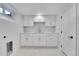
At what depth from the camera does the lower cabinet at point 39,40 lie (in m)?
4.80

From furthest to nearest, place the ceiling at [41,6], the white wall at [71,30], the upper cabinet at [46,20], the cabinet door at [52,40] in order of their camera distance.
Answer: the upper cabinet at [46,20] < the cabinet door at [52,40] < the ceiling at [41,6] < the white wall at [71,30]

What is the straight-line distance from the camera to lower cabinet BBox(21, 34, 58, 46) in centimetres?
480

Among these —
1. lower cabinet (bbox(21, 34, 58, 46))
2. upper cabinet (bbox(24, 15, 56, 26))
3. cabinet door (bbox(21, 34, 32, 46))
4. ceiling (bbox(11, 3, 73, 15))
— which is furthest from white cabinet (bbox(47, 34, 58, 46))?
ceiling (bbox(11, 3, 73, 15))

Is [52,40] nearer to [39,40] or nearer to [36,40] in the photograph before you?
[39,40]

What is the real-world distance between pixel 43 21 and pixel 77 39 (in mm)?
3349

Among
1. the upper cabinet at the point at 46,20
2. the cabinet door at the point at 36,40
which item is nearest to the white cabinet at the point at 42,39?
the cabinet door at the point at 36,40

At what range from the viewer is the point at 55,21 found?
17.5 feet

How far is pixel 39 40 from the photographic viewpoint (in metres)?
4.83

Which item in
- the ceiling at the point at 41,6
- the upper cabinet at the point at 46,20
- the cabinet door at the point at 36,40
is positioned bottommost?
the cabinet door at the point at 36,40

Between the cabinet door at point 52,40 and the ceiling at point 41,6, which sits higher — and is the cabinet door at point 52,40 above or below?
below

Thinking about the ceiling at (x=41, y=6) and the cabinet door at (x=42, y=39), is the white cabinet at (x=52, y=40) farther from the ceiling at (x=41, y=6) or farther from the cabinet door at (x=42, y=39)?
the ceiling at (x=41, y=6)

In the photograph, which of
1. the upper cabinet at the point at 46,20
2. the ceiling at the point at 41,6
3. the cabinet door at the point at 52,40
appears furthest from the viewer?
the upper cabinet at the point at 46,20

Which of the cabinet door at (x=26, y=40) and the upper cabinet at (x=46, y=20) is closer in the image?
the cabinet door at (x=26, y=40)

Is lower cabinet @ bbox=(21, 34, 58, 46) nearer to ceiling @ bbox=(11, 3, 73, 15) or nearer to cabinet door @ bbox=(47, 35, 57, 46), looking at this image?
cabinet door @ bbox=(47, 35, 57, 46)
